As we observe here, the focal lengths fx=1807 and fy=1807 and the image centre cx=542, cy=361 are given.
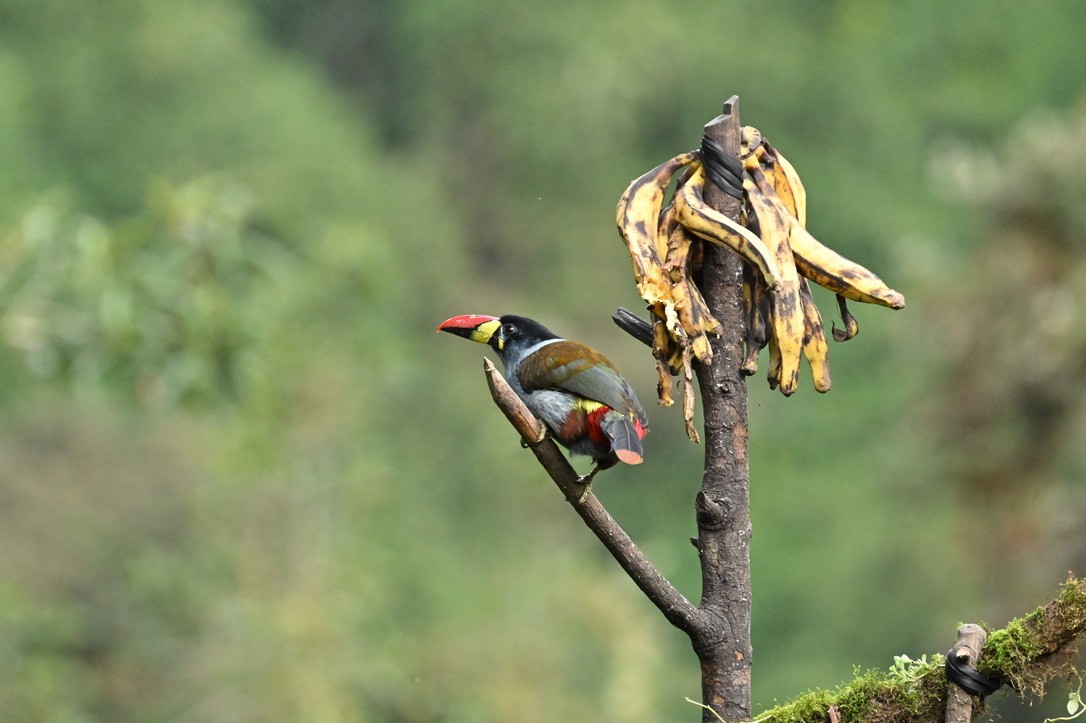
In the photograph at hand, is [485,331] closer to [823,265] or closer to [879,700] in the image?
[823,265]

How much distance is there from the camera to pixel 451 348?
2561 centimetres

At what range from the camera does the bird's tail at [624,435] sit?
2.56m

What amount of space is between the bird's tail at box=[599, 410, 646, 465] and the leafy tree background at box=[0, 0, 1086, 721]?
12.1 feet

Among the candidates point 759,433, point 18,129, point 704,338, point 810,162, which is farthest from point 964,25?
point 704,338

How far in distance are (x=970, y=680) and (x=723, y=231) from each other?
0.63 metres

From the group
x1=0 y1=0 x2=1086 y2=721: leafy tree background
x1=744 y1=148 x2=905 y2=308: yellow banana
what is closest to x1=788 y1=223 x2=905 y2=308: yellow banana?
x1=744 y1=148 x2=905 y2=308: yellow banana

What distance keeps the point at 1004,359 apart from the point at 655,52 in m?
20.4

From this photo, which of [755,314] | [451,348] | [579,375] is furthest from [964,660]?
[451,348]

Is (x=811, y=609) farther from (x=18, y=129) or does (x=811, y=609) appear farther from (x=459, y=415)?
(x=18, y=129)

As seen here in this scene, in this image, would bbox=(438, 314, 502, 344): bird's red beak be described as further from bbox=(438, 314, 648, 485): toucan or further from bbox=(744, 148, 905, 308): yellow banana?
bbox=(744, 148, 905, 308): yellow banana

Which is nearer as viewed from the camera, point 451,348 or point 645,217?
point 645,217

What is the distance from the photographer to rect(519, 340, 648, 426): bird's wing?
2.81 meters

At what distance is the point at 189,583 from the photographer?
10391mm

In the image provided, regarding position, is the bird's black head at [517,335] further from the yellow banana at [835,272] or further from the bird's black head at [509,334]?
the yellow banana at [835,272]
